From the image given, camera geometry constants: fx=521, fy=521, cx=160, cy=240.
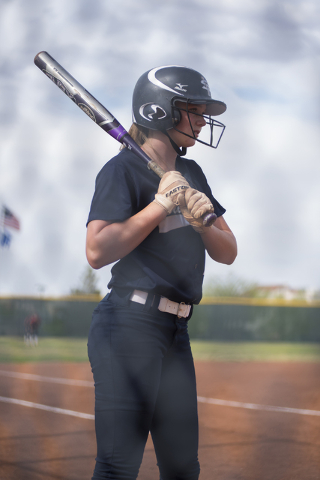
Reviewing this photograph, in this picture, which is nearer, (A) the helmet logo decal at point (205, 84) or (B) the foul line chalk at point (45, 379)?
(A) the helmet logo decal at point (205, 84)

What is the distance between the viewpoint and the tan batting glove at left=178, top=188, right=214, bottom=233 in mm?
1482

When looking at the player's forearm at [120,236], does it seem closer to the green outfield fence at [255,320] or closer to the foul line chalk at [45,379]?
the foul line chalk at [45,379]

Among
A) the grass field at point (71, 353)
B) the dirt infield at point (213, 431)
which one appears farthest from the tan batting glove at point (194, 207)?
the grass field at point (71, 353)

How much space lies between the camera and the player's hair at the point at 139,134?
5.68 feet

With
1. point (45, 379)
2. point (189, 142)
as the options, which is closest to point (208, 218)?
point (189, 142)

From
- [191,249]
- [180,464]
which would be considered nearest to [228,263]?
[191,249]

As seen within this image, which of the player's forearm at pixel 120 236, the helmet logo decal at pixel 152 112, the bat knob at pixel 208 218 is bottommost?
the player's forearm at pixel 120 236

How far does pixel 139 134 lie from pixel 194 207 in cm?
41

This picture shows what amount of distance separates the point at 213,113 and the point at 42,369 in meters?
8.59

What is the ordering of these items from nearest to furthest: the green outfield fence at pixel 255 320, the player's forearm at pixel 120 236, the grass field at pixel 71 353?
the player's forearm at pixel 120 236, the grass field at pixel 71 353, the green outfield fence at pixel 255 320

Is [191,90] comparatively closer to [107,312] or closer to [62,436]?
[107,312]

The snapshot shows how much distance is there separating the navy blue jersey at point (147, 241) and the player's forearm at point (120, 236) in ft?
0.10

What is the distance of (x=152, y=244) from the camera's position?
4.97 feet

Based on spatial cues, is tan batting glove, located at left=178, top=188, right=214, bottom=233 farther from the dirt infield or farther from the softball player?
the dirt infield
